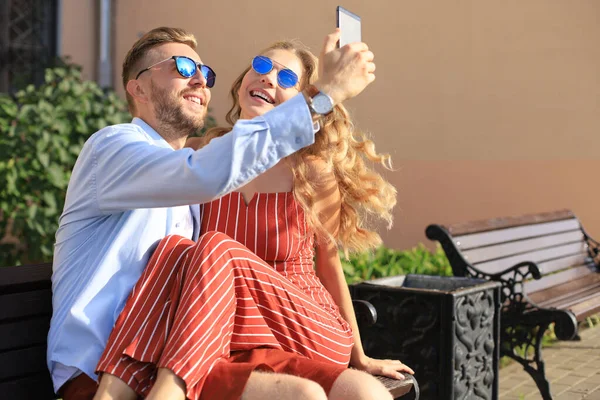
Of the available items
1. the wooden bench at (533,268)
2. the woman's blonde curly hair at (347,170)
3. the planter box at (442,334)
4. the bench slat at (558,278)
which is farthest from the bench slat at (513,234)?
the woman's blonde curly hair at (347,170)

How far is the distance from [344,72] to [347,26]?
0.33m

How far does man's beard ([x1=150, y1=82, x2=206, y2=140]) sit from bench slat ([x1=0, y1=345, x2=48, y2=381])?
791 millimetres

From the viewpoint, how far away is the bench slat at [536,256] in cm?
514

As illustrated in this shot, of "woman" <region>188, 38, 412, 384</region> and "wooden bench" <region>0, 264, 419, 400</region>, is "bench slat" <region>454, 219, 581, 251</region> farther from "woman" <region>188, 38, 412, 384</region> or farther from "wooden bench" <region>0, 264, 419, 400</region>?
"wooden bench" <region>0, 264, 419, 400</region>

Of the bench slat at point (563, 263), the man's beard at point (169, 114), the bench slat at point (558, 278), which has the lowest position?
the bench slat at point (558, 278)

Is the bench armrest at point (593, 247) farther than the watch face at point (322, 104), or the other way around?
the bench armrest at point (593, 247)

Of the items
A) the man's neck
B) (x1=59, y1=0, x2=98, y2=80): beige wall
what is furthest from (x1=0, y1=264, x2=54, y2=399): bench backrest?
(x1=59, y1=0, x2=98, y2=80): beige wall

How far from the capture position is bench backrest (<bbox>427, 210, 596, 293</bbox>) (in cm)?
492

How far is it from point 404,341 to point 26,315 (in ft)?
6.40

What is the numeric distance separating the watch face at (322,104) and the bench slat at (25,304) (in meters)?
1.06

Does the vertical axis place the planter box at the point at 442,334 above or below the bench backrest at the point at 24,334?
below

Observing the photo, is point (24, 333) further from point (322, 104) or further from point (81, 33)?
point (81, 33)

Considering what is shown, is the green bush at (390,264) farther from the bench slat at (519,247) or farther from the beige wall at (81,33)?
the beige wall at (81,33)

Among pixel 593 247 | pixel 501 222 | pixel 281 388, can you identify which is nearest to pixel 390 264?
pixel 501 222
